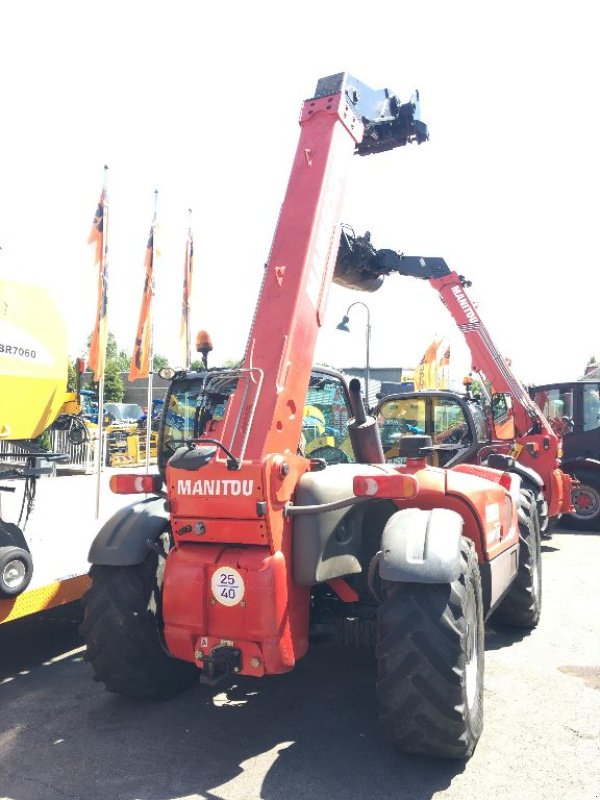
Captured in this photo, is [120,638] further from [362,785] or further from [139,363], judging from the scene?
[139,363]

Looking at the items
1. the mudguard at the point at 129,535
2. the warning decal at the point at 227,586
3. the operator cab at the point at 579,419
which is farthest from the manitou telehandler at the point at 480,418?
the warning decal at the point at 227,586

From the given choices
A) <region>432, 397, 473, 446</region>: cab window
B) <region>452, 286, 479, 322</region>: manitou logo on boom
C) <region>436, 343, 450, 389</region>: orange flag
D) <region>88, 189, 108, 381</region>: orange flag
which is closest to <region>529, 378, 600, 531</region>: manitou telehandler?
<region>452, 286, 479, 322</region>: manitou logo on boom

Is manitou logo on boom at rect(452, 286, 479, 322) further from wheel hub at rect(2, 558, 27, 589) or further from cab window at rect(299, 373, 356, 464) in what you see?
wheel hub at rect(2, 558, 27, 589)

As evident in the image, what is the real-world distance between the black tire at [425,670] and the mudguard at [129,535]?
151 cm

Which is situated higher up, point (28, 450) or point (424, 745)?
point (28, 450)

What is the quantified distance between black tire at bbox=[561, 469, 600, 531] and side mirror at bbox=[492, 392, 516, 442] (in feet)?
6.38

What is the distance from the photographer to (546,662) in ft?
16.5

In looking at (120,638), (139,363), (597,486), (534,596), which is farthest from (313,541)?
(597,486)

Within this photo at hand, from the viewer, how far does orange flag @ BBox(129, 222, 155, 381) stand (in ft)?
36.1

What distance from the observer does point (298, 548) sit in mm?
3551

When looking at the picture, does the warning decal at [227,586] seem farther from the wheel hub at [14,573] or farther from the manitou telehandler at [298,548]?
the wheel hub at [14,573]

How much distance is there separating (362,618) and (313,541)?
0.75 metres

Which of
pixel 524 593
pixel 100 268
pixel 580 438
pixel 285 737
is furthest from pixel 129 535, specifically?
pixel 580 438

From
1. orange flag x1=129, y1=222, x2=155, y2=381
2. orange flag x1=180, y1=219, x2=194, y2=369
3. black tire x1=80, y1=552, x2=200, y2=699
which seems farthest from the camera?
orange flag x1=180, y1=219, x2=194, y2=369
